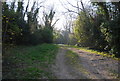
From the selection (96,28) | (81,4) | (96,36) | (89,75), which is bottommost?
(89,75)

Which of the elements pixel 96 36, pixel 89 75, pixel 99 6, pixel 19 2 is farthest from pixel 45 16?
pixel 89 75

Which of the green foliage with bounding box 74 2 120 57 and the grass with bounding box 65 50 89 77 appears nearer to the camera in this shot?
the grass with bounding box 65 50 89 77

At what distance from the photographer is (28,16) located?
1958cm

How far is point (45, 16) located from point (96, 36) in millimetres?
19996

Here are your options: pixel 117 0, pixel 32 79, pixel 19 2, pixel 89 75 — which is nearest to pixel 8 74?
pixel 32 79

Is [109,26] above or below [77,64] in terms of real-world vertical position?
above

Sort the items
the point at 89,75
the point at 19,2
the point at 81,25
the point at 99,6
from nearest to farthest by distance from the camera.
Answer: the point at 89,75 < the point at 99,6 < the point at 19,2 < the point at 81,25

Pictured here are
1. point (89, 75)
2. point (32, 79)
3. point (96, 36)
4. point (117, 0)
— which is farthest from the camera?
point (96, 36)

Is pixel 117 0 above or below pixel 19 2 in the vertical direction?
below

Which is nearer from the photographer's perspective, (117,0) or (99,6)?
(117,0)

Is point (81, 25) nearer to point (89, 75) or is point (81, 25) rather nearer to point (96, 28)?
point (96, 28)

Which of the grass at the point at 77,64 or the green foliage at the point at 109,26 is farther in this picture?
the green foliage at the point at 109,26

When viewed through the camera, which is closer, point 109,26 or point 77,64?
point 77,64

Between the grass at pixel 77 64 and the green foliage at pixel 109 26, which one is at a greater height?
the green foliage at pixel 109 26
